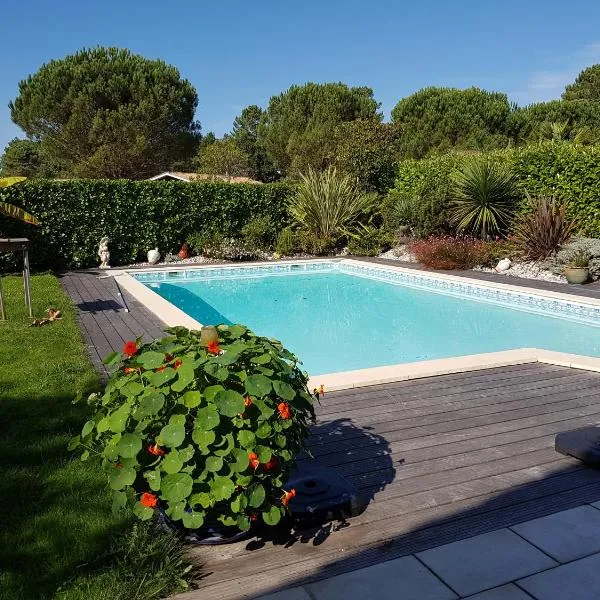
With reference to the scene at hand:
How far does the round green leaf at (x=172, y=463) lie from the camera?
6.96 feet

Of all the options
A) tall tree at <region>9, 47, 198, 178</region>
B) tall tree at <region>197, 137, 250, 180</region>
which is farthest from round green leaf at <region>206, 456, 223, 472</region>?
tall tree at <region>197, 137, 250, 180</region>

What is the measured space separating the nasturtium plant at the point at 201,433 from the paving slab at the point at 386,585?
34 centimetres

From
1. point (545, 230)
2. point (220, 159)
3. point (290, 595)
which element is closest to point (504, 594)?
point (290, 595)

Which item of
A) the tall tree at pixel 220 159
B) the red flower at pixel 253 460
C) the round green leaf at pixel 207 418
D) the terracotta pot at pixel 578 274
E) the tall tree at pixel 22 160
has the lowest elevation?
the terracotta pot at pixel 578 274

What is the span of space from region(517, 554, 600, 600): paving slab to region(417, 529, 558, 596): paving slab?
5cm

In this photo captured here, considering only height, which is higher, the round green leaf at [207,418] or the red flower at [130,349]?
the red flower at [130,349]

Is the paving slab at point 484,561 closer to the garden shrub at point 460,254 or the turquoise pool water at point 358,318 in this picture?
the turquoise pool water at point 358,318

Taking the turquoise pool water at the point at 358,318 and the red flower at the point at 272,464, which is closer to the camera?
the red flower at the point at 272,464

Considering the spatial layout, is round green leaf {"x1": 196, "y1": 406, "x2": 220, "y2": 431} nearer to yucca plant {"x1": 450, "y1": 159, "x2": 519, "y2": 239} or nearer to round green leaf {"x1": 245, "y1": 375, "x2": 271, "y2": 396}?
round green leaf {"x1": 245, "y1": 375, "x2": 271, "y2": 396}

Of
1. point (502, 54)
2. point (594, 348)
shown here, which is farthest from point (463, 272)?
point (502, 54)

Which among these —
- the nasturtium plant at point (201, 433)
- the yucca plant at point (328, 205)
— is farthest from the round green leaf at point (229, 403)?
the yucca plant at point (328, 205)

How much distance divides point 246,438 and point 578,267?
970 cm

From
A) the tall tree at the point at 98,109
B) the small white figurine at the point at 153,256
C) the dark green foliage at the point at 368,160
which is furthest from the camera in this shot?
the tall tree at the point at 98,109

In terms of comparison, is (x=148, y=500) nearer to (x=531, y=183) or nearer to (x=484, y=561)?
(x=484, y=561)
